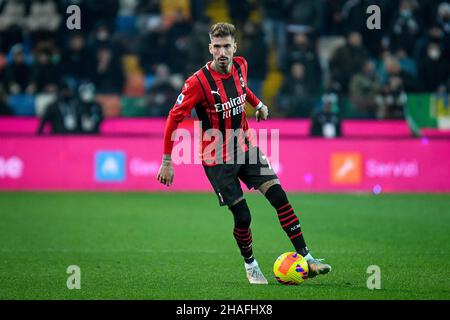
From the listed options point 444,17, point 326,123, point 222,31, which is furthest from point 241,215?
point 444,17

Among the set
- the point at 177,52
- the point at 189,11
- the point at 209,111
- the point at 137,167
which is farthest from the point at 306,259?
the point at 189,11

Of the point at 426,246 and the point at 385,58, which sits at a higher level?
the point at 385,58

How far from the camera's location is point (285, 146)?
17312 millimetres

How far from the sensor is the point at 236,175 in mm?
8102

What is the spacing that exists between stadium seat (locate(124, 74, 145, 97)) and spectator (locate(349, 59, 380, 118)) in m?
4.60

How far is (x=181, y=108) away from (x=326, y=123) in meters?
10.3

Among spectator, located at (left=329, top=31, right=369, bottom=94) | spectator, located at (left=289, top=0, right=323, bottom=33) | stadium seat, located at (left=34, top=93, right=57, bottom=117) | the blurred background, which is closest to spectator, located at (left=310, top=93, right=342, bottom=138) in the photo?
the blurred background

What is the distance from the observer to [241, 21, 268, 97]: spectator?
19766 millimetres

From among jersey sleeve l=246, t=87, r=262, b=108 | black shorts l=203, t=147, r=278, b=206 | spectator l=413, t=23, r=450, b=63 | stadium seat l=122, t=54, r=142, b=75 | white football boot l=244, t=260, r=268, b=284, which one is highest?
spectator l=413, t=23, r=450, b=63

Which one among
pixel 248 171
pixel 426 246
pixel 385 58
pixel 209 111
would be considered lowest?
pixel 426 246

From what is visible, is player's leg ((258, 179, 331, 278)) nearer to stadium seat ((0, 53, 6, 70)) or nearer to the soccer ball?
the soccer ball
